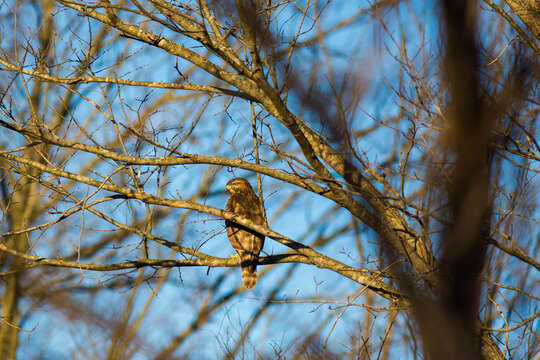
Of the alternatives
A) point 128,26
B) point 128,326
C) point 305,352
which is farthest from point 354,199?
point 128,326

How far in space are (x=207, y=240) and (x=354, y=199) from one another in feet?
4.59

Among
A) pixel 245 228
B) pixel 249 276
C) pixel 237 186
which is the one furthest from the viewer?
pixel 237 186

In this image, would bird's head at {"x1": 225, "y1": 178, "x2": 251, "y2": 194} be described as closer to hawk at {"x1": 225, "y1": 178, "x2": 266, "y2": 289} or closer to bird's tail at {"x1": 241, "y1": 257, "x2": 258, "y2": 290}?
hawk at {"x1": 225, "y1": 178, "x2": 266, "y2": 289}

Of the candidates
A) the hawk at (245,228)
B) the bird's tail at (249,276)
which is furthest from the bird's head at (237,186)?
the bird's tail at (249,276)

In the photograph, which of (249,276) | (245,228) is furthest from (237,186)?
(249,276)

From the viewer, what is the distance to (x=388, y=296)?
3.91m

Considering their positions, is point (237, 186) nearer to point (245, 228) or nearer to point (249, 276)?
point (245, 228)

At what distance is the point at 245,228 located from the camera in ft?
18.1

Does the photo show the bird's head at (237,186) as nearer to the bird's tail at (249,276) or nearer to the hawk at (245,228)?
the hawk at (245,228)

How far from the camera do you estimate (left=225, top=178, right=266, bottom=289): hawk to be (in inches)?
214

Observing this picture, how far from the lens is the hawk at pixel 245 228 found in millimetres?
5445

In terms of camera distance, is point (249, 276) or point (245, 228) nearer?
point (245, 228)

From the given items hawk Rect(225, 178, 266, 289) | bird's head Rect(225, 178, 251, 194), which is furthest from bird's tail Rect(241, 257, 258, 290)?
bird's head Rect(225, 178, 251, 194)

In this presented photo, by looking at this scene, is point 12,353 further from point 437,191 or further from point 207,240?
point 437,191
